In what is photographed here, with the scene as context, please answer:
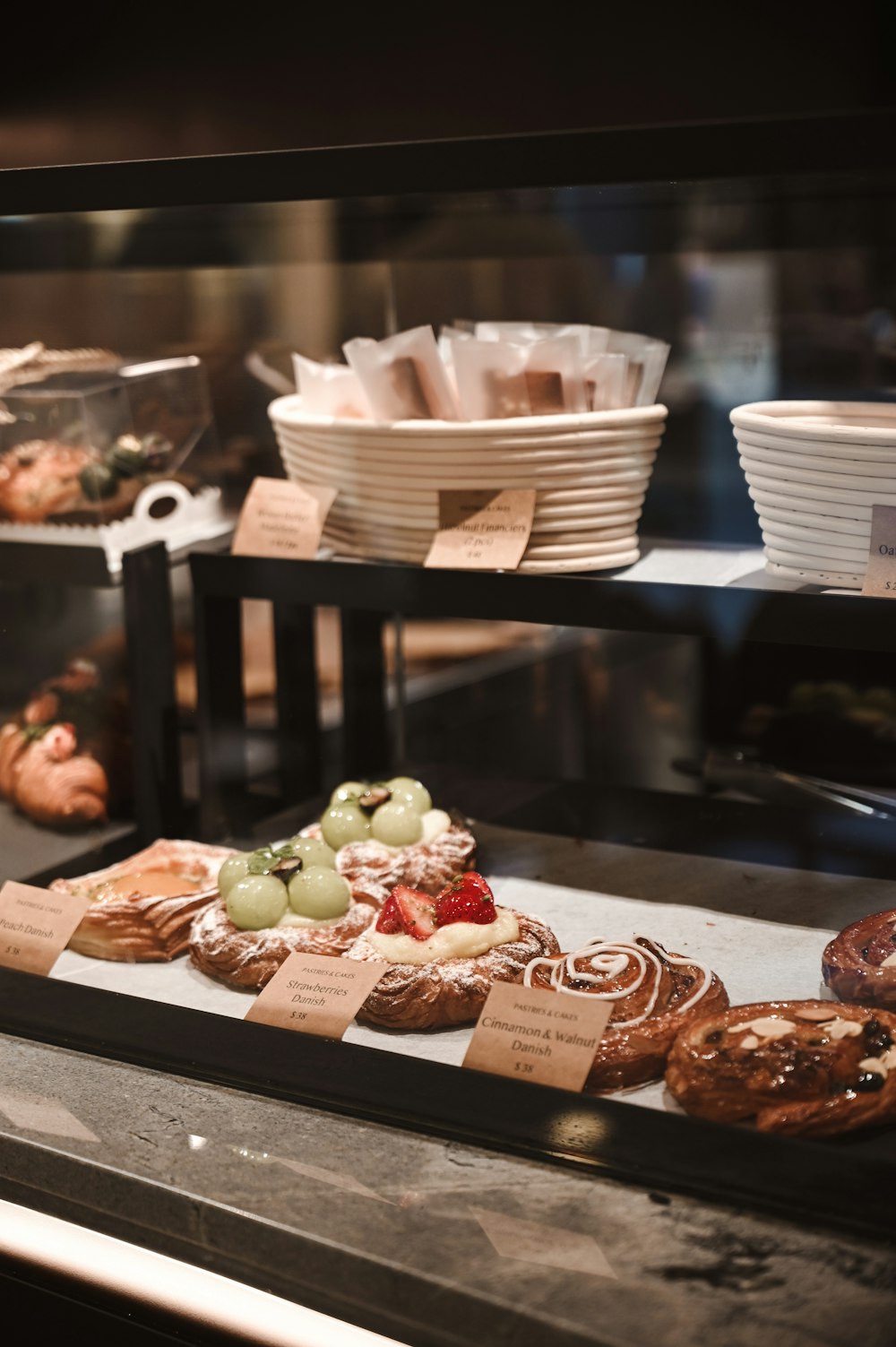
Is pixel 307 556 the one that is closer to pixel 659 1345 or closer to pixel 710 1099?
pixel 710 1099

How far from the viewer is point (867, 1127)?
1.10 m

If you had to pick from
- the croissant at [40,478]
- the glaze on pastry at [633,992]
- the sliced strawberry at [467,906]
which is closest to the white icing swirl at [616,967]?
the glaze on pastry at [633,992]

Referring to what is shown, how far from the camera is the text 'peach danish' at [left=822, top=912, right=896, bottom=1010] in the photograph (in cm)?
129

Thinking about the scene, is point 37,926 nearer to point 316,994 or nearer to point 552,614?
point 316,994

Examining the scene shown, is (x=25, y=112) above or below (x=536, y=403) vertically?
above

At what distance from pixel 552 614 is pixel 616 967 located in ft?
1.25

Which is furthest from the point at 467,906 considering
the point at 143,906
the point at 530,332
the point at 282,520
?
the point at 530,332

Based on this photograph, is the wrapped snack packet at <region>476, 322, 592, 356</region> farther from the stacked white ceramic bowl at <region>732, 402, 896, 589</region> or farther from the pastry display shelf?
the pastry display shelf

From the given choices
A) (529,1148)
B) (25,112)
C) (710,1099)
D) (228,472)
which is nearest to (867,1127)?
(710,1099)

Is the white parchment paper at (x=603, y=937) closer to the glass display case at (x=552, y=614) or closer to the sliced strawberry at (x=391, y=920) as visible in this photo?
the glass display case at (x=552, y=614)

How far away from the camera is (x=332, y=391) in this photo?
5.28 ft

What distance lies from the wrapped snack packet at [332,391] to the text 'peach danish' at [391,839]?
500 mm

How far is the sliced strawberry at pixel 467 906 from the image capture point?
55.6 inches

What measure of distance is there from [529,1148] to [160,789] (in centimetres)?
94
